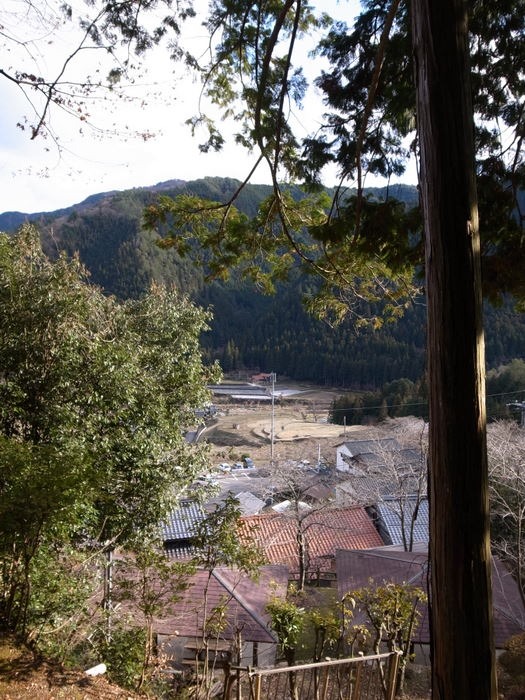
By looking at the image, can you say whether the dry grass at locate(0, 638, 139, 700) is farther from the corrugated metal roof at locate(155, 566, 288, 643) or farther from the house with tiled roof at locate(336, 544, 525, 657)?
the house with tiled roof at locate(336, 544, 525, 657)

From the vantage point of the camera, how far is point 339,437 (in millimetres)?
23219

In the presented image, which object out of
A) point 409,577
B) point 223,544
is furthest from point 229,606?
point 409,577

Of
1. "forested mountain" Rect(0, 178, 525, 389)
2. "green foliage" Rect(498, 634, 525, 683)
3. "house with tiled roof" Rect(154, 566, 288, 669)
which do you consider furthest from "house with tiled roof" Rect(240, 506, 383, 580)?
"forested mountain" Rect(0, 178, 525, 389)

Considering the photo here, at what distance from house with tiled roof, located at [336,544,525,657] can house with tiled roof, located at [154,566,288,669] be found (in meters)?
1.18

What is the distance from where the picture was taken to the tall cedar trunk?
1260 mm

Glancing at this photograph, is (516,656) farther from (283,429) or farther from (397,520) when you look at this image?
(283,429)

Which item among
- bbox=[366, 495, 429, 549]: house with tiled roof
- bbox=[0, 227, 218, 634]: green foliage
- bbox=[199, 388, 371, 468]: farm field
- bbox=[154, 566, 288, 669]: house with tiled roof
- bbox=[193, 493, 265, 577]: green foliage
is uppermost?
bbox=[0, 227, 218, 634]: green foliage

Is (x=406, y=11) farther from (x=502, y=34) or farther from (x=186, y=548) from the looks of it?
(x=186, y=548)

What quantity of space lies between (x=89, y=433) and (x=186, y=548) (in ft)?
24.0

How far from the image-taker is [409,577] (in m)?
7.05

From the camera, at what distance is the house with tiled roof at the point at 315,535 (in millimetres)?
10516

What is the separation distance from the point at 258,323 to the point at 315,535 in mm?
33734

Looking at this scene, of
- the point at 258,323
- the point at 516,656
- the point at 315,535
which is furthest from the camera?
the point at 258,323

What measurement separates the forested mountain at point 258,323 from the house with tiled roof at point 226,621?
1237cm
